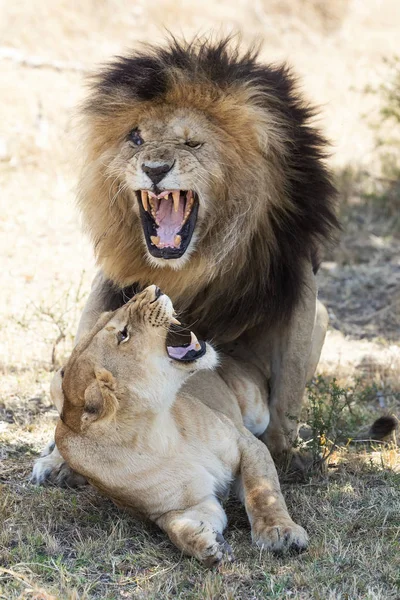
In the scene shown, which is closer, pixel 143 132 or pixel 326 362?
pixel 143 132

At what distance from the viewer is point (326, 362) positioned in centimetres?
554

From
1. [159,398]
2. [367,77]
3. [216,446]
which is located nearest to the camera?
[159,398]

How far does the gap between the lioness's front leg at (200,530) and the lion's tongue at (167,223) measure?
3.33 ft

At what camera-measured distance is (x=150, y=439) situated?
329cm

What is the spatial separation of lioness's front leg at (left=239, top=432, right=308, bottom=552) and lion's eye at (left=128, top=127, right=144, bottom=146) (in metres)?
1.17

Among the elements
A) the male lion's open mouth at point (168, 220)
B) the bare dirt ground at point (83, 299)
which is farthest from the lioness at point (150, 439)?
the male lion's open mouth at point (168, 220)

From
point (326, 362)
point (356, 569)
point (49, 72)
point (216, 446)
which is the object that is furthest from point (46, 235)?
point (356, 569)

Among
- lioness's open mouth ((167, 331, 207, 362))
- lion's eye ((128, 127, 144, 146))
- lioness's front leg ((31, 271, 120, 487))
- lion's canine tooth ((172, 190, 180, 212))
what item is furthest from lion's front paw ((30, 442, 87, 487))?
lion's eye ((128, 127, 144, 146))

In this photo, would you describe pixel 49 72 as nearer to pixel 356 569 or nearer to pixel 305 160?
pixel 305 160

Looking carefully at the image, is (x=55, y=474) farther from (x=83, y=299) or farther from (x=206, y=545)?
(x=83, y=299)

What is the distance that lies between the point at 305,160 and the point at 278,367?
2.92 ft

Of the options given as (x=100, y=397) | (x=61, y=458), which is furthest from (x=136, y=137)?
(x=61, y=458)

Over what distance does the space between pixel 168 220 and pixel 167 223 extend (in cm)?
1

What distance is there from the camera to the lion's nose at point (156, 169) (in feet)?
11.6
